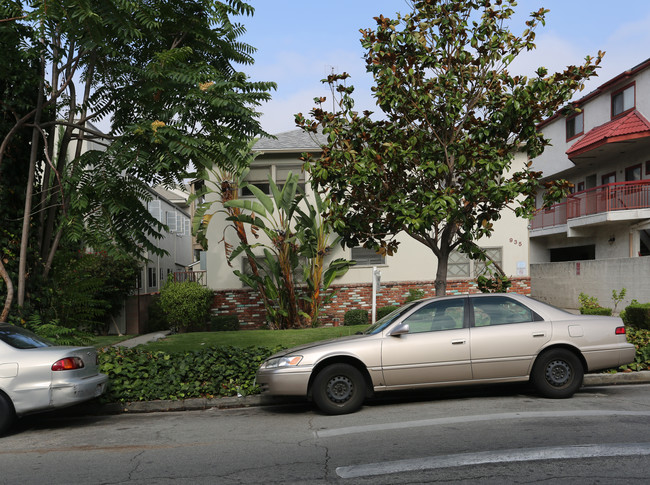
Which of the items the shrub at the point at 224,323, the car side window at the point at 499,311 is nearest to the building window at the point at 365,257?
the shrub at the point at 224,323

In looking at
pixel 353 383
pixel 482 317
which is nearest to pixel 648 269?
pixel 482 317

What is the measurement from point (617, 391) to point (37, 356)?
25.3 feet

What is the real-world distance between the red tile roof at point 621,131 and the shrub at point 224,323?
16420mm

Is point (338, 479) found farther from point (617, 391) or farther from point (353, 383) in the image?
point (617, 391)

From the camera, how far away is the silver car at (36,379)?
735cm

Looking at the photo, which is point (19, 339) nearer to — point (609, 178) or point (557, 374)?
point (557, 374)

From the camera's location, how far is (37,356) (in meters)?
7.54

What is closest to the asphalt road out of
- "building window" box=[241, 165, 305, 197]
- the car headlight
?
the car headlight

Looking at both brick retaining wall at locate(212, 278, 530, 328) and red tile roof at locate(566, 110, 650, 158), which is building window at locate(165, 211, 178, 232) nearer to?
brick retaining wall at locate(212, 278, 530, 328)

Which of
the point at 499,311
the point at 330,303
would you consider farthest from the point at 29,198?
the point at 330,303

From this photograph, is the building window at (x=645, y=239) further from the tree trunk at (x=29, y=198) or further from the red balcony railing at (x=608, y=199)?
the tree trunk at (x=29, y=198)

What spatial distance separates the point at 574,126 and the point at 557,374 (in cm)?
2585

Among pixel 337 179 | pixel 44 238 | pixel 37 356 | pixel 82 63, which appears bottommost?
pixel 37 356

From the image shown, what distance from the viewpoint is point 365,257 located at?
21.2 metres
